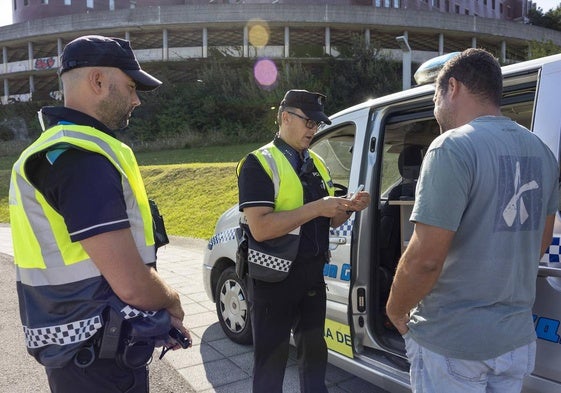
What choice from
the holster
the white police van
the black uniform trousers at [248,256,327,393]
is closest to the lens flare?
the white police van

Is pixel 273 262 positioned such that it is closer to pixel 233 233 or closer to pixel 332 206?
pixel 332 206

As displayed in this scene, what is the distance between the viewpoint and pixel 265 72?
31.5 meters

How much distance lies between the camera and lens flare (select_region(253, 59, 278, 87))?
2966 cm

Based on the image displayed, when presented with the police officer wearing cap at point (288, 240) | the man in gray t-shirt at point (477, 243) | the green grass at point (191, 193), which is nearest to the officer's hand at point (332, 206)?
the police officer wearing cap at point (288, 240)

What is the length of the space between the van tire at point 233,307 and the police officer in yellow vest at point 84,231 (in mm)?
2121

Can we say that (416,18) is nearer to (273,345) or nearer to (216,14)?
(216,14)

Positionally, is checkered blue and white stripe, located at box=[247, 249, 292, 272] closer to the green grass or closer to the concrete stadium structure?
the green grass

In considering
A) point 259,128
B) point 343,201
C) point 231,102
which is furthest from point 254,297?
point 231,102

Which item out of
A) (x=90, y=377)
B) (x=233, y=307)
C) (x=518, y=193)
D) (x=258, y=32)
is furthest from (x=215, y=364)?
(x=258, y=32)

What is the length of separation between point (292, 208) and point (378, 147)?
819 mm

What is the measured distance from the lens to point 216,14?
3456 cm

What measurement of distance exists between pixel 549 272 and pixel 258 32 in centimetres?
3579

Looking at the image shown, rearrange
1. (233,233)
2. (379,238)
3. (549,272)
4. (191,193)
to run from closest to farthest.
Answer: (549,272) < (379,238) < (233,233) < (191,193)

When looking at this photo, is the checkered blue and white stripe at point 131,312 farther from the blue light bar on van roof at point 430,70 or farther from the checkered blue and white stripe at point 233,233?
the blue light bar on van roof at point 430,70
